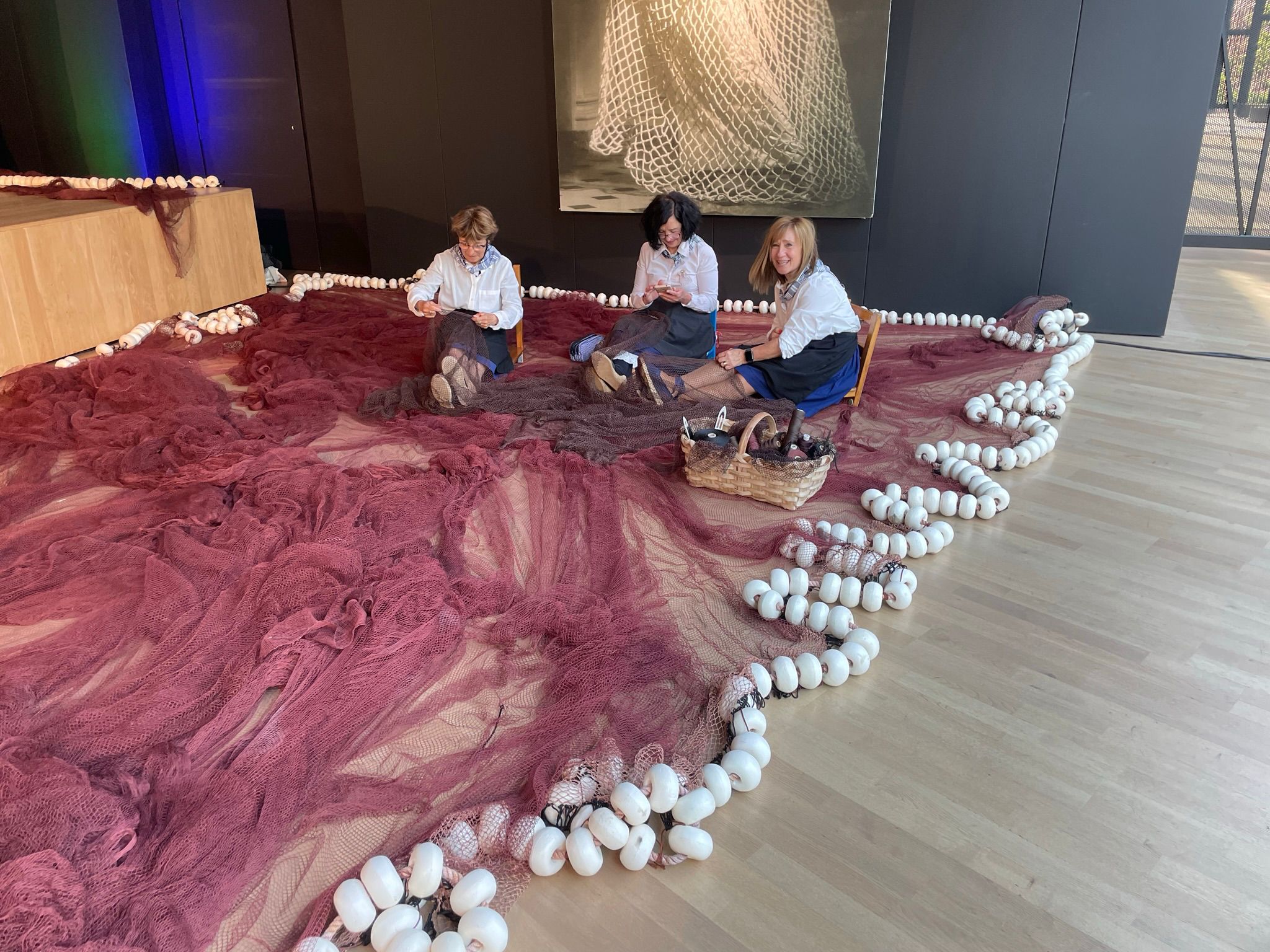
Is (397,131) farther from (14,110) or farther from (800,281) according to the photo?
(800,281)

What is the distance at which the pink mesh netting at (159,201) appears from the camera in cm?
534

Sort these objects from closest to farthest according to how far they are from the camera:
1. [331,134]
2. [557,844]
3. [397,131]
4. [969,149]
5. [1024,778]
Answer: [557,844] → [1024,778] → [969,149] → [397,131] → [331,134]

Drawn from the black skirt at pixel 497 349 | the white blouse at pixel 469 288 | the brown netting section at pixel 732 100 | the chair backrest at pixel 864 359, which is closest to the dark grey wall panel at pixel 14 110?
the brown netting section at pixel 732 100

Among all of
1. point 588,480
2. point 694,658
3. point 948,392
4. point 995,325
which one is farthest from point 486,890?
point 995,325

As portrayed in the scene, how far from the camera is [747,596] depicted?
2.48 m

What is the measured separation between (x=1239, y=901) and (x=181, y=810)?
1.97 meters

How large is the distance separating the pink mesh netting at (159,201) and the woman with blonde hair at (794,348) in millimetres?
3420

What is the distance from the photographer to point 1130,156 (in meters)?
4.90

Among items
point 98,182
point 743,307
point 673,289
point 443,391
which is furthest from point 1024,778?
point 98,182

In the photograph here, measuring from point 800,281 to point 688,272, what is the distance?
2.48ft

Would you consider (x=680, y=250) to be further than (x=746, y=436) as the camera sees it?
Yes

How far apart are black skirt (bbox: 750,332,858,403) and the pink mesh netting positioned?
12.4 feet

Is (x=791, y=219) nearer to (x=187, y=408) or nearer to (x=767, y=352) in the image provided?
(x=767, y=352)

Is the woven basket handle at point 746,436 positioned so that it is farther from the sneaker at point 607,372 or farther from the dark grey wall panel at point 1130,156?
the dark grey wall panel at point 1130,156
